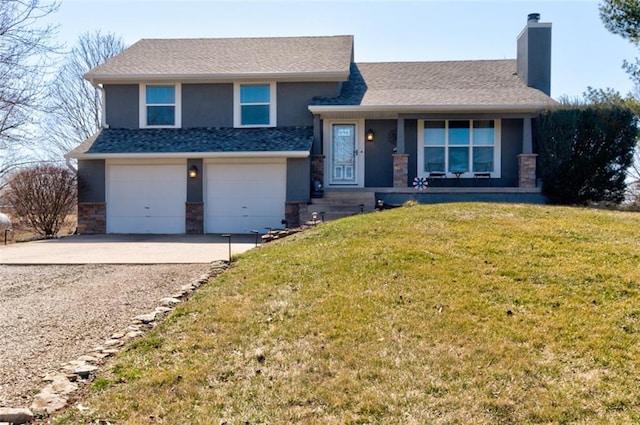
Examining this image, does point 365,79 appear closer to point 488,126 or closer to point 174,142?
point 488,126

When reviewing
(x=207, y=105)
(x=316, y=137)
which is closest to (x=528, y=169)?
(x=316, y=137)

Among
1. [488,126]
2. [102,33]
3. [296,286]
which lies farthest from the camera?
[102,33]

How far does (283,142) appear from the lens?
13.5 metres

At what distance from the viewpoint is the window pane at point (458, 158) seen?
13.9 metres

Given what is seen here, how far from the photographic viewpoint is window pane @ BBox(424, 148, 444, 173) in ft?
45.8

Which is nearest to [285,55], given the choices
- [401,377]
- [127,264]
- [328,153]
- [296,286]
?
[328,153]

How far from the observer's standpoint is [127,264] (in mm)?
8133

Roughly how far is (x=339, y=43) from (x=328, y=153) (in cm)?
514

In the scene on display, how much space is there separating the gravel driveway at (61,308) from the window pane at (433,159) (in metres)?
8.35

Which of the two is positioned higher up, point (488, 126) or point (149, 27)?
point (149, 27)

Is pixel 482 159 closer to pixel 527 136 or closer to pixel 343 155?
pixel 527 136

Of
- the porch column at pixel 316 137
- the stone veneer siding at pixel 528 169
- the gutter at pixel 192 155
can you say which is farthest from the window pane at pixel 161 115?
the stone veneer siding at pixel 528 169

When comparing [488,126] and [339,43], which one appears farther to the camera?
[339,43]

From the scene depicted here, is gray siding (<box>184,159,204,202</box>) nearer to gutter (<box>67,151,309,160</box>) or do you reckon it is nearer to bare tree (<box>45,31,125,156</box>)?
gutter (<box>67,151,309,160</box>)
